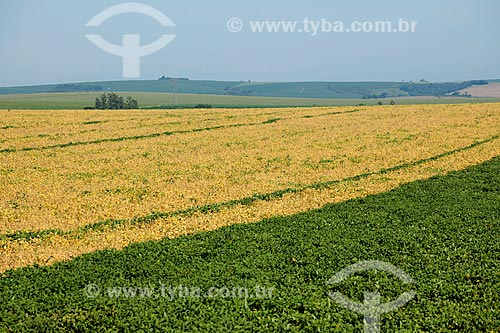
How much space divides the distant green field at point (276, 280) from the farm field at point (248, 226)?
46 millimetres

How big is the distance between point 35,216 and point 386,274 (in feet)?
39.7

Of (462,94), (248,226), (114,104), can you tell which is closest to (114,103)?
(114,104)

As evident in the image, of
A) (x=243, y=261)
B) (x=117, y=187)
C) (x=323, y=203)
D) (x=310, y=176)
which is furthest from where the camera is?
(x=310, y=176)

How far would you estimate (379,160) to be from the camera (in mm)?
26766

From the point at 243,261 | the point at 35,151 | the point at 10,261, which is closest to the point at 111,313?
the point at 243,261

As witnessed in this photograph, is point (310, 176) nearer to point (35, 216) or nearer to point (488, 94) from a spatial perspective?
point (35, 216)

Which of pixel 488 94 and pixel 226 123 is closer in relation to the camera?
pixel 226 123

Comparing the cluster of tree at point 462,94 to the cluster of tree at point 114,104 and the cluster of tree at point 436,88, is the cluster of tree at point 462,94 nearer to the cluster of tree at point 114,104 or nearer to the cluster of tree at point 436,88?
the cluster of tree at point 436,88

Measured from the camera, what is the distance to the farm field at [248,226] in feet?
31.7

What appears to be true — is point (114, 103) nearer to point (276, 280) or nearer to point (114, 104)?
point (114, 104)

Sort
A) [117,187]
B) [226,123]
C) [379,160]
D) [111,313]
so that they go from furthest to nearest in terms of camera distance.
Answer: [226,123], [379,160], [117,187], [111,313]

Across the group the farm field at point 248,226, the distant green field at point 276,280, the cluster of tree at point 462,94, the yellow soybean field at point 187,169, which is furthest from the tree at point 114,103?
the cluster of tree at point 462,94

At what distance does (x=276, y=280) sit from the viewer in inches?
433

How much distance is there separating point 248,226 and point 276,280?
4.28 metres
